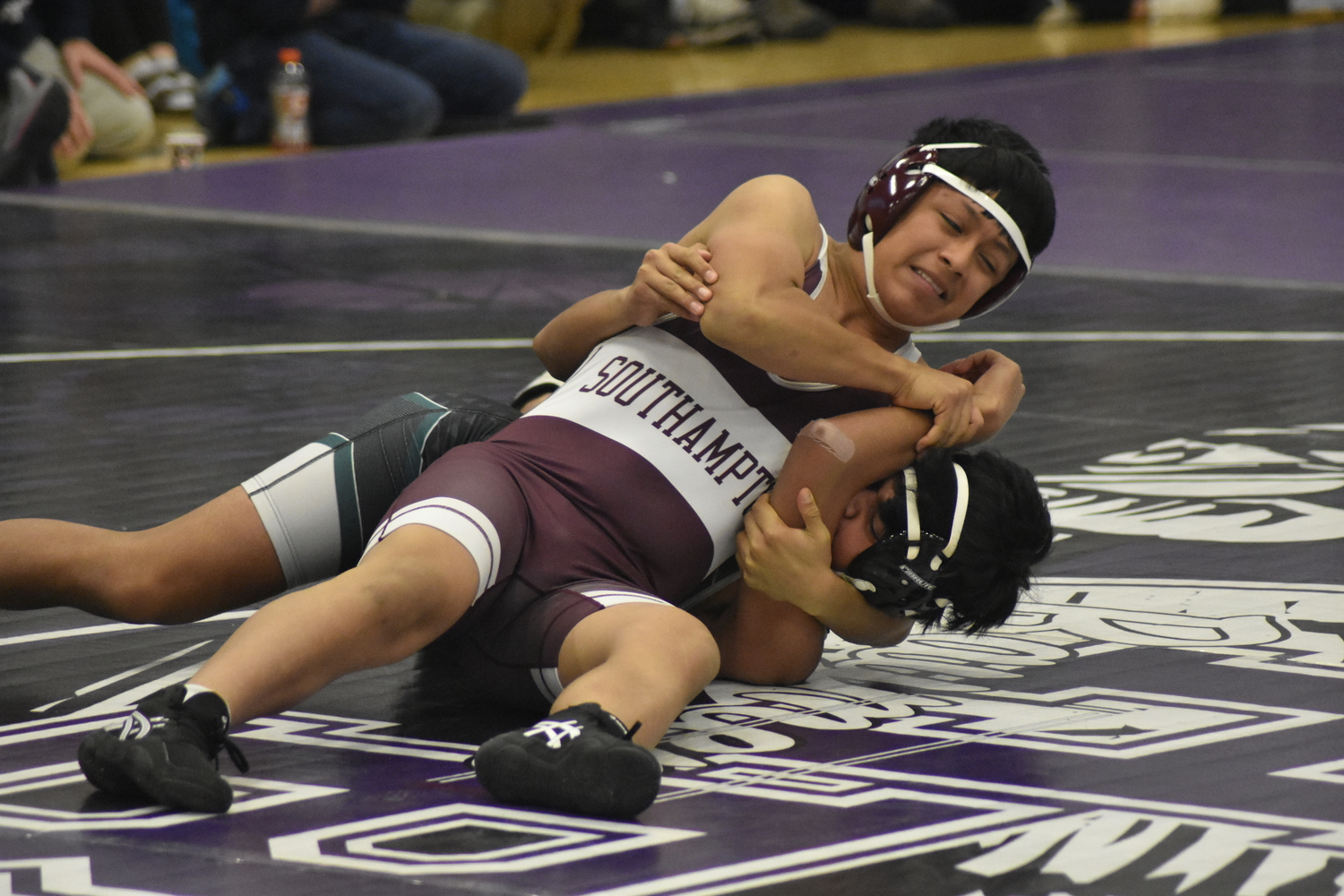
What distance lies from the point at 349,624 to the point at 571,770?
31 cm

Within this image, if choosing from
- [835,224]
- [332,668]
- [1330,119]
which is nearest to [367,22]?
[835,224]

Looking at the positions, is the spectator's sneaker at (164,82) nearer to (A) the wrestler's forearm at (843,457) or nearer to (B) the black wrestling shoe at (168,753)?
Result: (A) the wrestler's forearm at (843,457)

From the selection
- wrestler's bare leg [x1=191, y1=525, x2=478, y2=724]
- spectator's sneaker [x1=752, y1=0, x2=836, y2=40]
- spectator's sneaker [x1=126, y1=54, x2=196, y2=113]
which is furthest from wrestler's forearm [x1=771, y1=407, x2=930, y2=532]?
spectator's sneaker [x1=752, y1=0, x2=836, y2=40]

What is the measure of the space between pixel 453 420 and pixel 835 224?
3.90m

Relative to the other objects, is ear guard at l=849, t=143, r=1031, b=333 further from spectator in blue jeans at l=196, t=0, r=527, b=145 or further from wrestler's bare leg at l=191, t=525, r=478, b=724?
spectator in blue jeans at l=196, t=0, r=527, b=145

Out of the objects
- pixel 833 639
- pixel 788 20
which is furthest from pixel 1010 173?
pixel 788 20

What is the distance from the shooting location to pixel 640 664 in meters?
2.29

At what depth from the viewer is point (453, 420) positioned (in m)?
2.77

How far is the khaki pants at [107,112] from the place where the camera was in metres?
8.03

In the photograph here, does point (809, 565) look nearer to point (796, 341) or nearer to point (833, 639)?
point (796, 341)

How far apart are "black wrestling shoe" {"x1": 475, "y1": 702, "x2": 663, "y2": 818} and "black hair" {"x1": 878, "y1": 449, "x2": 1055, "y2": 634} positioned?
58cm

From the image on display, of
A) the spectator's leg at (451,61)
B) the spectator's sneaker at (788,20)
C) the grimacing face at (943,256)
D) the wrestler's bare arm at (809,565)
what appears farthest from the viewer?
the spectator's sneaker at (788,20)

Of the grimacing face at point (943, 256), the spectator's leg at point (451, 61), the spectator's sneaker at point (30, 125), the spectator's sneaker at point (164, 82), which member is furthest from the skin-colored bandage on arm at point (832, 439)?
the spectator's sneaker at point (164, 82)

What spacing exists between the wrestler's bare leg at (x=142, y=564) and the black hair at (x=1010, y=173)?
104cm
